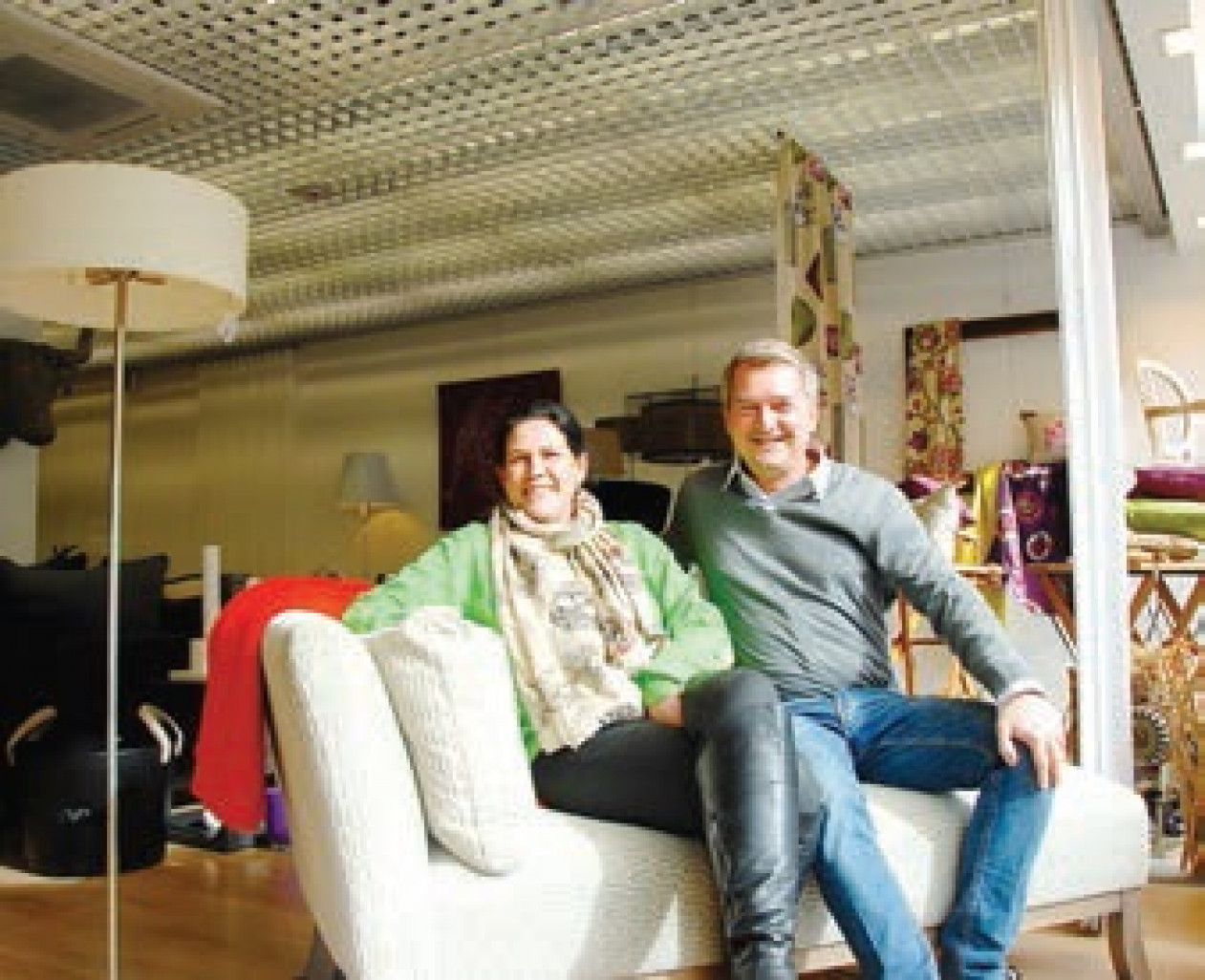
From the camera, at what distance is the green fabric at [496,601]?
6.41 ft

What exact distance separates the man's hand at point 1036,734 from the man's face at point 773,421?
55 centimetres

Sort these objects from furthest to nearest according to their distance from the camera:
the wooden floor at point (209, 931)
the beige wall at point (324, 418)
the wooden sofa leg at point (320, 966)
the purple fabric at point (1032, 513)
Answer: the beige wall at point (324, 418) → the purple fabric at point (1032, 513) → the wooden floor at point (209, 931) → the wooden sofa leg at point (320, 966)

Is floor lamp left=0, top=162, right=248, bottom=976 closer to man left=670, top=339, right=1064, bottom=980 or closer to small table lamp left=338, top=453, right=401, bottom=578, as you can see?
man left=670, top=339, right=1064, bottom=980

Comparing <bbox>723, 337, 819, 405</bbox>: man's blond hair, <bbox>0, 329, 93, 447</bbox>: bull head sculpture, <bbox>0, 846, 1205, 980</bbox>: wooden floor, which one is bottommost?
<bbox>0, 846, 1205, 980</bbox>: wooden floor

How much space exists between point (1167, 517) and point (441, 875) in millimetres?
2124

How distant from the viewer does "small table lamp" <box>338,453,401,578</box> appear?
7887 millimetres

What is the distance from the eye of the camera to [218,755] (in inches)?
73.3

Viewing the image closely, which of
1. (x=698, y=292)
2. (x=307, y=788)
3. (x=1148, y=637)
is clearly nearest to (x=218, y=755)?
(x=307, y=788)

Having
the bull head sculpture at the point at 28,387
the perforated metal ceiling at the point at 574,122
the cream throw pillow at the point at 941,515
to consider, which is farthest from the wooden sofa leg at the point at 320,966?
the bull head sculpture at the point at 28,387

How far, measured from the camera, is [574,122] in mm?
4434

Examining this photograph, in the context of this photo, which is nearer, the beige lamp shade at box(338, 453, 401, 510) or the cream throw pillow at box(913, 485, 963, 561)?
the cream throw pillow at box(913, 485, 963, 561)

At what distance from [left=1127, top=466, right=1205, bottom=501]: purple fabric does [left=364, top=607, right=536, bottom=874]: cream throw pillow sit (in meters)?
1.99

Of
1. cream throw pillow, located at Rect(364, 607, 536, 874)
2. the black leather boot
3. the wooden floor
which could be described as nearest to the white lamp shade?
cream throw pillow, located at Rect(364, 607, 536, 874)

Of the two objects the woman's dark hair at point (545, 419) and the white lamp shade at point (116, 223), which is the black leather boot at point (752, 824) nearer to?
the woman's dark hair at point (545, 419)
